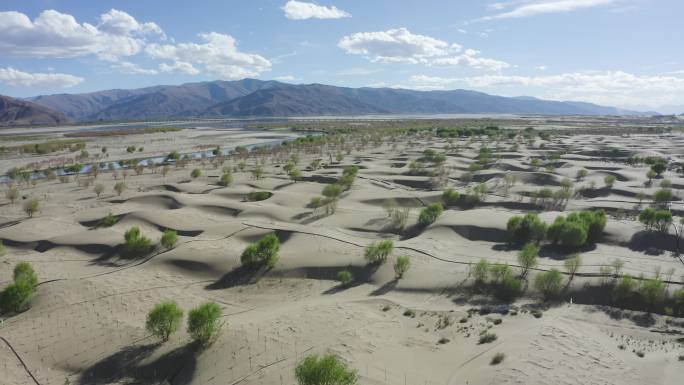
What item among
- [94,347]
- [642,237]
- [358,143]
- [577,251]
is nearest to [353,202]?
[577,251]

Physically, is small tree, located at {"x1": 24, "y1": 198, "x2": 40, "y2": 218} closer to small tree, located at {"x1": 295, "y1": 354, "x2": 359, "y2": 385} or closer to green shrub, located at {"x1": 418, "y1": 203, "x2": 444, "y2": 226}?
green shrub, located at {"x1": 418, "y1": 203, "x2": 444, "y2": 226}

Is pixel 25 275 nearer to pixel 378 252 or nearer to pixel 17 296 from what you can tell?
pixel 17 296

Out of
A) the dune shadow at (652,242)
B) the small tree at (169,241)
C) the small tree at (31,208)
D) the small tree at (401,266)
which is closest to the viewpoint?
the small tree at (401,266)

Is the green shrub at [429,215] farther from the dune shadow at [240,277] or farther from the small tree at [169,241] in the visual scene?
the small tree at [169,241]

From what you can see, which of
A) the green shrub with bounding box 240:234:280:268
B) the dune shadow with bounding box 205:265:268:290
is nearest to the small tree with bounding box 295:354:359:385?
the dune shadow with bounding box 205:265:268:290

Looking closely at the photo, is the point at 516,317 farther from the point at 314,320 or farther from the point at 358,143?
the point at 358,143

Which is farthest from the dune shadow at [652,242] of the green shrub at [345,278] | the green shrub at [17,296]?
the green shrub at [17,296]
